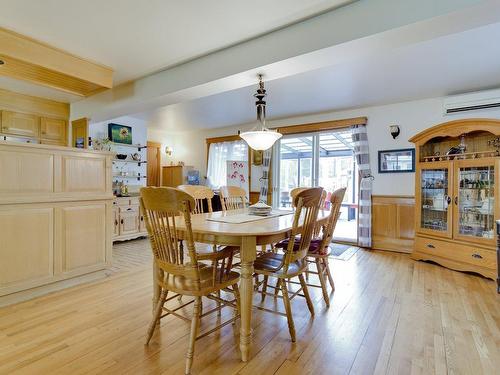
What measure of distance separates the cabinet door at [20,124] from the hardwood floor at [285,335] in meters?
2.90

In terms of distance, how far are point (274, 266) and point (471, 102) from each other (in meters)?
3.74

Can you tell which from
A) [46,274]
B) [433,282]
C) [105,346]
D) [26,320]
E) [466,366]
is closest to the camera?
[466,366]

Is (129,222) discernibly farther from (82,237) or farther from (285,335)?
(285,335)

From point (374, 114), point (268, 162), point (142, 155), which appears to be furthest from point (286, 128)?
point (142, 155)

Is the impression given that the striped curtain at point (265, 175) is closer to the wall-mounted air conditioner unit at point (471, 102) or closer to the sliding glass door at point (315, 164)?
the sliding glass door at point (315, 164)

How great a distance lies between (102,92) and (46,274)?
2575 millimetres

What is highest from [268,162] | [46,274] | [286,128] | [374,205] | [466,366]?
[286,128]

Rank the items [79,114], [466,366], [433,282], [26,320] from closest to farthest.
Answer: [466,366] < [26,320] < [433,282] < [79,114]

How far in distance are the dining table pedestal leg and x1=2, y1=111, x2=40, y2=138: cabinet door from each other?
4.40 meters

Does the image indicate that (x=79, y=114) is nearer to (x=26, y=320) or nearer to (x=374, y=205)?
(x=26, y=320)

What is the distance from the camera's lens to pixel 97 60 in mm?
3016

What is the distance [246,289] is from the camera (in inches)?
65.1

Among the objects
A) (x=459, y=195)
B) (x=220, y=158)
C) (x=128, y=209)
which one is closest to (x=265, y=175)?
(x=220, y=158)

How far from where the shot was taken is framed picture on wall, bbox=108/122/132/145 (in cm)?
514
